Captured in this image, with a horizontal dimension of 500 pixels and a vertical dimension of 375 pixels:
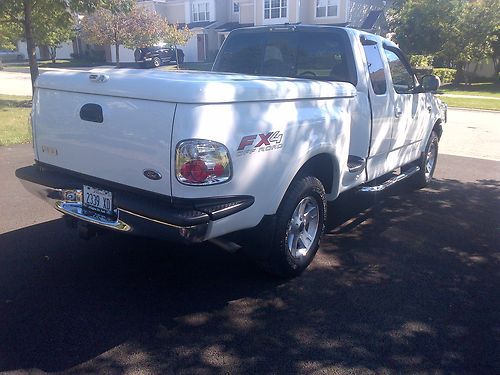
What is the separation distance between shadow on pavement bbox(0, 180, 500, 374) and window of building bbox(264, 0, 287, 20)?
3966 cm

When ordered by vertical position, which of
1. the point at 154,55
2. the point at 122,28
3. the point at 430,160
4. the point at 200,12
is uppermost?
the point at 200,12

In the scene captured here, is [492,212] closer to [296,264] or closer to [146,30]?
[296,264]

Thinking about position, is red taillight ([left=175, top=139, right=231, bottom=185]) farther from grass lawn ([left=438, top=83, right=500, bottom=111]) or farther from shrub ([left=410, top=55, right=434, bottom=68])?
shrub ([left=410, top=55, right=434, bottom=68])

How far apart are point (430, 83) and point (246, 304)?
399cm

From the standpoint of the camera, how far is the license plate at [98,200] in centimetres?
348

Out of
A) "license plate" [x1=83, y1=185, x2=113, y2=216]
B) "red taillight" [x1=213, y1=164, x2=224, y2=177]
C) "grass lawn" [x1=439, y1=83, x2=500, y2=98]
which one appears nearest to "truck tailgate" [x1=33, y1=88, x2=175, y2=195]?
"license plate" [x1=83, y1=185, x2=113, y2=216]

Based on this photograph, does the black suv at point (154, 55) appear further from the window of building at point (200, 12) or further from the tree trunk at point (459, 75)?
the tree trunk at point (459, 75)

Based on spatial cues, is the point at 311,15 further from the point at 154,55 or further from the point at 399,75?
the point at 399,75

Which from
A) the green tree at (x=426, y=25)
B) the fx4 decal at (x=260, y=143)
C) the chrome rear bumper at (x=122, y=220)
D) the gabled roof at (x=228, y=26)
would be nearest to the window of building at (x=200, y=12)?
the gabled roof at (x=228, y=26)

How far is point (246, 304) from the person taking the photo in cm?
375

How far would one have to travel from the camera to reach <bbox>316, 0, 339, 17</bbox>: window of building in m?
39.8

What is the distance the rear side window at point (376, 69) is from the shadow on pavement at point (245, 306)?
158 cm

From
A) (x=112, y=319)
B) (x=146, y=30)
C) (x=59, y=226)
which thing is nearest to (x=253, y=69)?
(x=59, y=226)

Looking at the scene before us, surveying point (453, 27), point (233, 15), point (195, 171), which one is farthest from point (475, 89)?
point (233, 15)
